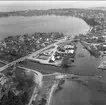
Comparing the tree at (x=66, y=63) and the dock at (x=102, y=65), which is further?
the tree at (x=66, y=63)

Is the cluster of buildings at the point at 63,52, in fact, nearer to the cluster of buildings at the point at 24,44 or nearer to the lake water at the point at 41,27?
the cluster of buildings at the point at 24,44

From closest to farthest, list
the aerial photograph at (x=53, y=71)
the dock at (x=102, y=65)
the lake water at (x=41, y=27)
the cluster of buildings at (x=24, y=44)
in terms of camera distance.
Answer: the aerial photograph at (x=53, y=71), the dock at (x=102, y=65), the cluster of buildings at (x=24, y=44), the lake water at (x=41, y=27)

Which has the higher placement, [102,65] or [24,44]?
[24,44]


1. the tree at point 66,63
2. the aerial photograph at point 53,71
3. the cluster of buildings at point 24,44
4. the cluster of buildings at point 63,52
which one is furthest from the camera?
the cluster of buildings at point 24,44

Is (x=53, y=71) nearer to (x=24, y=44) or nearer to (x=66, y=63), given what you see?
(x=66, y=63)

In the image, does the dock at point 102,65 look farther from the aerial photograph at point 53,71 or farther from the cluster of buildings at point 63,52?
the cluster of buildings at point 63,52

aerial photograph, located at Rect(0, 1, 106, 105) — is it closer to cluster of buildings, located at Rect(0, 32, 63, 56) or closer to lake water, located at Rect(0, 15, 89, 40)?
cluster of buildings, located at Rect(0, 32, 63, 56)

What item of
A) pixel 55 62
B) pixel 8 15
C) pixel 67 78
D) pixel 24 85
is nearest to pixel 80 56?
pixel 55 62

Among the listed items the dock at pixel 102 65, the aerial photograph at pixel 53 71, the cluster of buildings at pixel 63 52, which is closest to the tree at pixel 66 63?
the aerial photograph at pixel 53 71

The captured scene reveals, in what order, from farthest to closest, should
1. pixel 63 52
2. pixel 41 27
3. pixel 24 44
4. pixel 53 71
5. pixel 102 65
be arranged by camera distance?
pixel 41 27 < pixel 24 44 < pixel 63 52 < pixel 102 65 < pixel 53 71

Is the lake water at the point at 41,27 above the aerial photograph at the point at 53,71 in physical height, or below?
above

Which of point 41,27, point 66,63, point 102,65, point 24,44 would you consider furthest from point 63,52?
point 41,27
